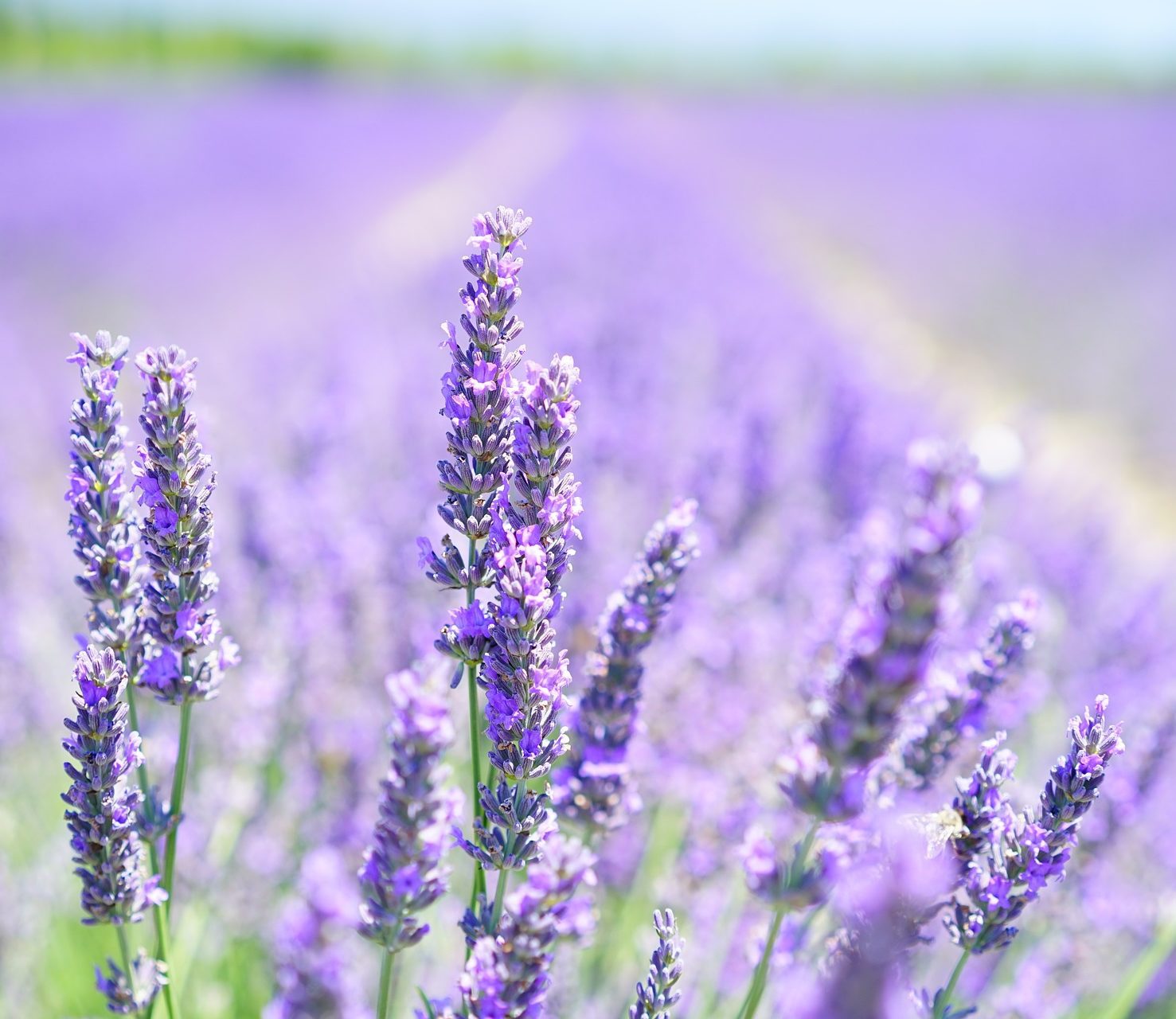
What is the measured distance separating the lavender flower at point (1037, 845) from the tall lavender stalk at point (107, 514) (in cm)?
93

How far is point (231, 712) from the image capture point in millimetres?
2605

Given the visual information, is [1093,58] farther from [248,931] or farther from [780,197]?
[248,931]

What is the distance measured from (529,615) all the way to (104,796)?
510mm

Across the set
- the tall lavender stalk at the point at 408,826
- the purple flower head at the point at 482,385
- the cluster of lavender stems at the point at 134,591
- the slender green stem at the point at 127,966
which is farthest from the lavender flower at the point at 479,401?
the slender green stem at the point at 127,966

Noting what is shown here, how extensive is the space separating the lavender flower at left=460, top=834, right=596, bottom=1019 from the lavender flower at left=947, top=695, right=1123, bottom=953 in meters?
0.46

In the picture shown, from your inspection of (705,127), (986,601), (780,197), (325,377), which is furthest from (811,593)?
(705,127)

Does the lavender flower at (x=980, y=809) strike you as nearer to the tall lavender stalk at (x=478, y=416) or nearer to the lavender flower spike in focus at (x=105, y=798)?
the tall lavender stalk at (x=478, y=416)

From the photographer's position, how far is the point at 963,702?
127cm

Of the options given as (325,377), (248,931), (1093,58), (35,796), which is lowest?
(248,931)

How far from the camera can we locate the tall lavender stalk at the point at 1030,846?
1062 mm

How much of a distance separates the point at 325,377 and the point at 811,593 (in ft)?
10.5

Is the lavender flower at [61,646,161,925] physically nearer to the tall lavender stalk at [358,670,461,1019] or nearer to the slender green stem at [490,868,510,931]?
the tall lavender stalk at [358,670,461,1019]

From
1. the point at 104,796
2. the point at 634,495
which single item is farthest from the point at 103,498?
the point at 634,495

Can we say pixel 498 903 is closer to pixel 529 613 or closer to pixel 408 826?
pixel 408 826
